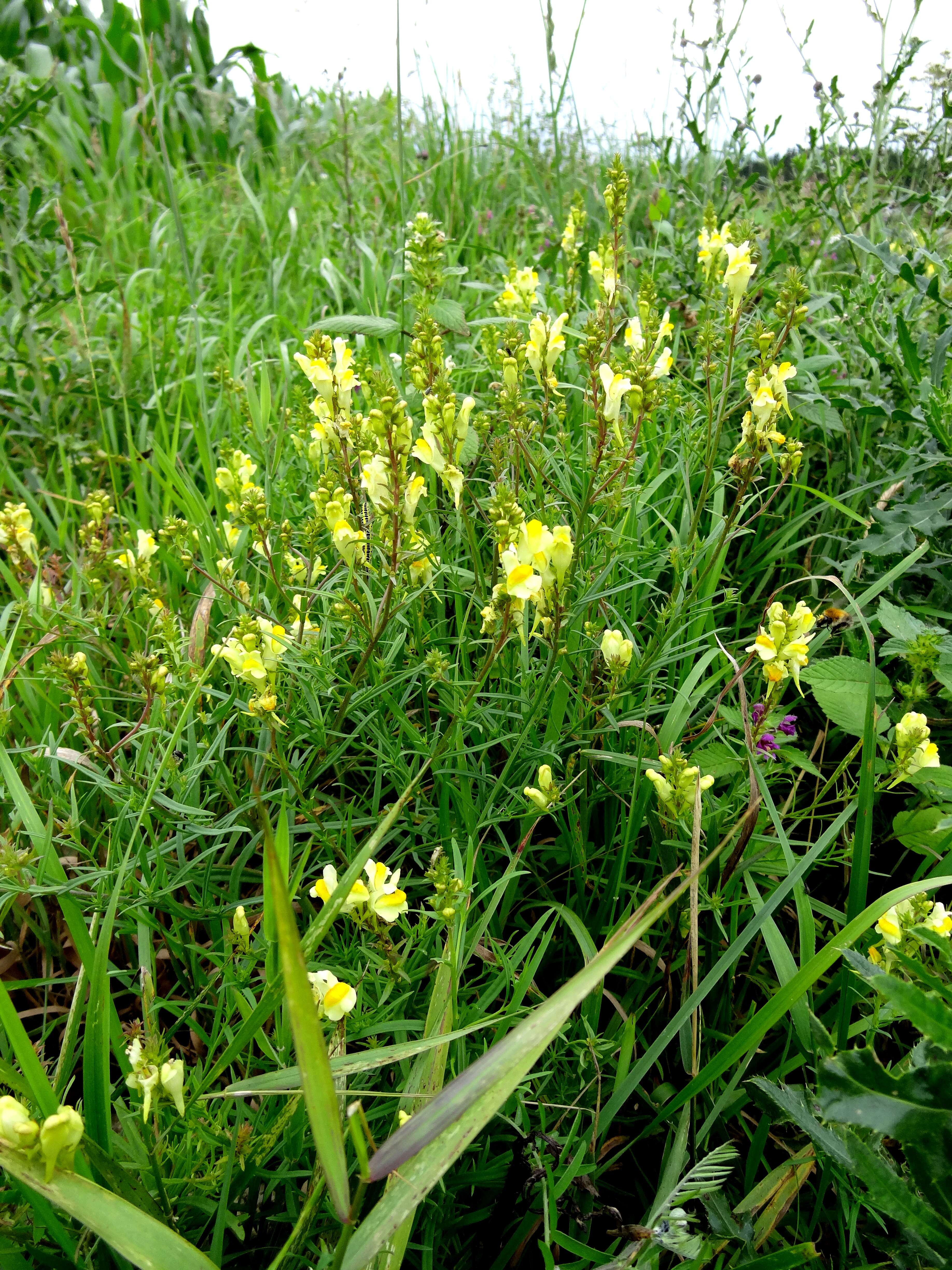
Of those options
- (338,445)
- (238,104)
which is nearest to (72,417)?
(338,445)

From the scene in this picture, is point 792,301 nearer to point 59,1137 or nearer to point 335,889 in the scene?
point 335,889

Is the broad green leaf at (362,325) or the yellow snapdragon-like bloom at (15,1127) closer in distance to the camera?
the yellow snapdragon-like bloom at (15,1127)

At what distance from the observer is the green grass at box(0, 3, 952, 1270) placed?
4.10 ft

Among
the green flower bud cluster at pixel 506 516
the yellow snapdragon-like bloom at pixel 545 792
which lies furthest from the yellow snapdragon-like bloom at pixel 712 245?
the yellow snapdragon-like bloom at pixel 545 792

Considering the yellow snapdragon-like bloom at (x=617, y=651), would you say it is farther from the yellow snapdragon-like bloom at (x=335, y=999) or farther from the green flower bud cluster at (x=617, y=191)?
the green flower bud cluster at (x=617, y=191)

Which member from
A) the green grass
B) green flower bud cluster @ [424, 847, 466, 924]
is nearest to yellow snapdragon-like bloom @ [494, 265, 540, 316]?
the green grass

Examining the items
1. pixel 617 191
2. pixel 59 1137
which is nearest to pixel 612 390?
pixel 617 191

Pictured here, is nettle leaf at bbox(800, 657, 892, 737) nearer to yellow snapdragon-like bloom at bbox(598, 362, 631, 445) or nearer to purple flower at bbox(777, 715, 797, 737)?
purple flower at bbox(777, 715, 797, 737)

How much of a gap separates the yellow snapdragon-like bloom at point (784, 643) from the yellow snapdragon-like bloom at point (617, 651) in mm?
214

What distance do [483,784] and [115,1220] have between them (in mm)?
980

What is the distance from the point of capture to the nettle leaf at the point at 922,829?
5.68ft

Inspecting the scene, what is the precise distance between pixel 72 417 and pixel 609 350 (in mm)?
2206

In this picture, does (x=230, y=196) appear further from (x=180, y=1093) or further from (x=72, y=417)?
(x=180, y=1093)

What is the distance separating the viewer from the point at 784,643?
155cm
